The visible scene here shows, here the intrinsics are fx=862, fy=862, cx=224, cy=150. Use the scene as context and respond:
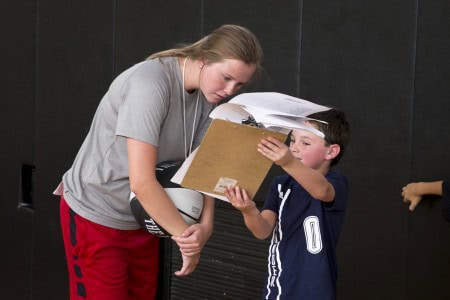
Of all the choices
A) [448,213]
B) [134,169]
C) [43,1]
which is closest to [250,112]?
[134,169]

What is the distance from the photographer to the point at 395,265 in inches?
154

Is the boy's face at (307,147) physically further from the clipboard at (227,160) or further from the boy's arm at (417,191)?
the boy's arm at (417,191)

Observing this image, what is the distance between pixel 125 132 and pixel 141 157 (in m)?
0.10

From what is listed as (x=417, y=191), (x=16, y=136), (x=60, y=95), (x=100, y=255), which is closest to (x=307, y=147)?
(x=417, y=191)

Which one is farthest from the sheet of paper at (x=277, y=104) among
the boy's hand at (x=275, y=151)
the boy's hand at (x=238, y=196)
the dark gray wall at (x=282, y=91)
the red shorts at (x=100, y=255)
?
the dark gray wall at (x=282, y=91)

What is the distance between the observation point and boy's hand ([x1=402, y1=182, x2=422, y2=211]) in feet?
12.2

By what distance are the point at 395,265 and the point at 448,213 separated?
0.49m

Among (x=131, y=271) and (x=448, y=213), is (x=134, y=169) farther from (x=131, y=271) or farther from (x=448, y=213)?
(x=448, y=213)

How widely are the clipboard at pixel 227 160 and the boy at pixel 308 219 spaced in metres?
0.06

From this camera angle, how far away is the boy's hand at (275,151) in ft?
9.62

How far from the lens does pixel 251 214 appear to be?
3211 mm

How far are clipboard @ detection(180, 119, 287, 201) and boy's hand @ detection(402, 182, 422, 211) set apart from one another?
92cm

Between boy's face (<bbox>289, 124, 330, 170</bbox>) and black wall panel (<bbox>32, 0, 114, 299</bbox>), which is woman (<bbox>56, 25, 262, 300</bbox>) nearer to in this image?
boy's face (<bbox>289, 124, 330, 170</bbox>)

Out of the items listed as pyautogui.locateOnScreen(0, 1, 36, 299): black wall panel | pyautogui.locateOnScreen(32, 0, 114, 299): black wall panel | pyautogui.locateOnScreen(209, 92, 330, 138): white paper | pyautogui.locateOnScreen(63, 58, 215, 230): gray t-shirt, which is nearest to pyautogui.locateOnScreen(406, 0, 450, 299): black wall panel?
pyautogui.locateOnScreen(209, 92, 330, 138): white paper
